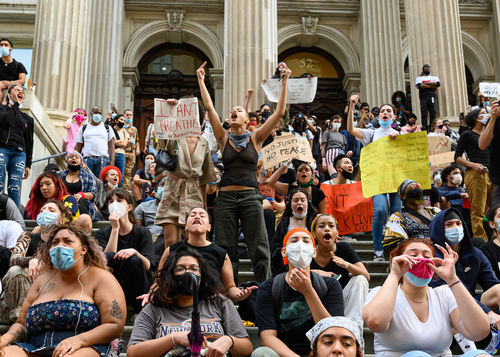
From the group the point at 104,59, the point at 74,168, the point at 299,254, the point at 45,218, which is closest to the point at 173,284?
the point at 299,254

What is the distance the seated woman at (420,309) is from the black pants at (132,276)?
2.34 m

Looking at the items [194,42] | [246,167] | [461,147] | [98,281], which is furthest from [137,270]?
[194,42]

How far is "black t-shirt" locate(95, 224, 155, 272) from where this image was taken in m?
5.84

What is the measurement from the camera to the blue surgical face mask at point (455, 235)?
17.7 feet

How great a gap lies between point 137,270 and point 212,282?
1187 mm

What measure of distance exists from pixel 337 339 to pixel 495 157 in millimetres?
4407

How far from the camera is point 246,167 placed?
236 inches

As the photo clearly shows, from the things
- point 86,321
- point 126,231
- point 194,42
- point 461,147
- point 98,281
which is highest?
point 194,42

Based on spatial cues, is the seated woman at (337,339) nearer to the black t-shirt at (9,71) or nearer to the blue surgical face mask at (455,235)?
the blue surgical face mask at (455,235)

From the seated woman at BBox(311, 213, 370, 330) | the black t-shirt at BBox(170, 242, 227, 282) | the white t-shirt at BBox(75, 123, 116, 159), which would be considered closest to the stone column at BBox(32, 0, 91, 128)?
the white t-shirt at BBox(75, 123, 116, 159)

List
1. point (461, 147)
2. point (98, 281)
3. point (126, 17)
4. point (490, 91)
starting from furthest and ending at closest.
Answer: point (126, 17) → point (490, 91) → point (461, 147) → point (98, 281)

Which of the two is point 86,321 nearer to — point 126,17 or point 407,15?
point 407,15

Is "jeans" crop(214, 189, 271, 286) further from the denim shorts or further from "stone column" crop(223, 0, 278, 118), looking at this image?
"stone column" crop(223, 0, 278, 118)

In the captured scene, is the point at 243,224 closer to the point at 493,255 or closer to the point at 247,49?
the point at 493,255
